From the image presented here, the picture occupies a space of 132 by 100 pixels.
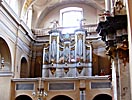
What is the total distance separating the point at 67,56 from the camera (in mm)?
18641

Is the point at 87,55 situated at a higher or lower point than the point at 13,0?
lower

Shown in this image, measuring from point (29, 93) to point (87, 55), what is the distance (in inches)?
176

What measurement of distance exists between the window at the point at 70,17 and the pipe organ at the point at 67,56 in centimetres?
151

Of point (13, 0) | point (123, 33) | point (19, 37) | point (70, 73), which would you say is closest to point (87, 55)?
point (70, 73)

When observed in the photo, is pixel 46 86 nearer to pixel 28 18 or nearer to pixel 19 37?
pixel 19 37

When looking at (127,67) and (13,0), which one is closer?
(127,67)

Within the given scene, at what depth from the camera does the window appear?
816 inches

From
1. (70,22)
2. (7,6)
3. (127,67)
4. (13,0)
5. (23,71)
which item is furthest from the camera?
(70,22)

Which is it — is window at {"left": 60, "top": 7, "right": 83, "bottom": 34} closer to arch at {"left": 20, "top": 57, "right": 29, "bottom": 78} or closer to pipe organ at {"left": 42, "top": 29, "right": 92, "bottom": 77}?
pipe organ at {"left": 42, "top": 29, "right": 92, "bottom": 77}

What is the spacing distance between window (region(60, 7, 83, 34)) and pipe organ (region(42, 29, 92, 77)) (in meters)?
1.51

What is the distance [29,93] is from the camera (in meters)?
16.8

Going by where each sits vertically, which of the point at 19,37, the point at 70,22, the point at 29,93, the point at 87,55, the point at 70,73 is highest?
the point at 70,22

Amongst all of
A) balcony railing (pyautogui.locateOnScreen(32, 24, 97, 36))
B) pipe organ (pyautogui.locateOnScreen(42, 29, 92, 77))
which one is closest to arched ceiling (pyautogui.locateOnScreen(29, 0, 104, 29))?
balcony railing (pyautogui.locateOnScreen(32, 24, 97, 36))

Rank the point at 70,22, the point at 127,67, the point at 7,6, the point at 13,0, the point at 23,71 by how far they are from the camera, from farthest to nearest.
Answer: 1. the point at 70,22
2. the point at 23,71
3. the point at 13,0
4. the point at 7,6
5. the point at 127,67
